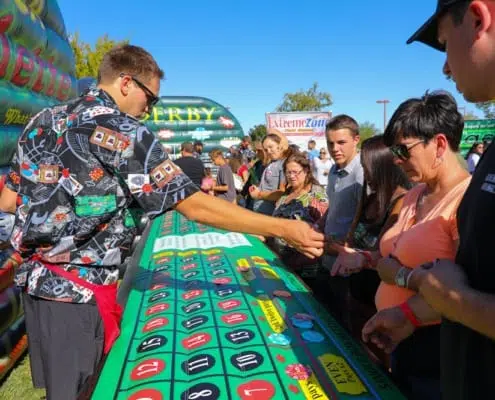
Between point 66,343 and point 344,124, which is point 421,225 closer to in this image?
point 66,343

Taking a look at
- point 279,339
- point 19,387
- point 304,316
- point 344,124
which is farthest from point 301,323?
point 19,387

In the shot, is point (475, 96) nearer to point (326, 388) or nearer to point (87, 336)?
point (326, 388)

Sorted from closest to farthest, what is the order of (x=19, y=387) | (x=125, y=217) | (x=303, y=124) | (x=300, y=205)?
(x=125, y=217) < (x=19, y=387) < (x=300, y=205) < (x=303, y=124)

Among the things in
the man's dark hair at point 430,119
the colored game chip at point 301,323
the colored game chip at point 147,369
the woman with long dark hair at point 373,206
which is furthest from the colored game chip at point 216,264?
the man's dark hair at point 430,119

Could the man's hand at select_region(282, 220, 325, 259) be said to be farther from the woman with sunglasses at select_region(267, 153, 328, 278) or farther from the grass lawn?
the grass lawn

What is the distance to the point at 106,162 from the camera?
4.83ft

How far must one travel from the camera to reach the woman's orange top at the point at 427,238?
133cm

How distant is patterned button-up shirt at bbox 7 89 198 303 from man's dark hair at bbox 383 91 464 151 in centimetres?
76

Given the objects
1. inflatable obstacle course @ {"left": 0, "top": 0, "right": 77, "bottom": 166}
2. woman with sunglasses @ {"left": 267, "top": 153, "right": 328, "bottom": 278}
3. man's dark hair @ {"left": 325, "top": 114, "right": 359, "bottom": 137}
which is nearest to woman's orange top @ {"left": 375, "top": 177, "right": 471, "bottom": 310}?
woman with sunglasses @ {"left": 267, "top": 153, "right": 328, "bottom": 278}

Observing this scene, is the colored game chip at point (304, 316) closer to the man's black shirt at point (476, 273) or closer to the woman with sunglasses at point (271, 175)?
the man's black shirt at point (476, 273)

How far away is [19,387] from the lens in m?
2.91

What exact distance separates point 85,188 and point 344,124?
1901 millimetres

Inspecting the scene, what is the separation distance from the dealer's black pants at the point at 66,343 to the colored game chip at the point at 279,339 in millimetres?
619

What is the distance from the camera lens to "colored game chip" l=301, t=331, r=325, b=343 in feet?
5.08
